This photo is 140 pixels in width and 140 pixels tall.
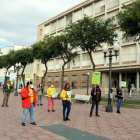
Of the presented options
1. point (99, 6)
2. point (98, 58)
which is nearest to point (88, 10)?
point (99, 6)

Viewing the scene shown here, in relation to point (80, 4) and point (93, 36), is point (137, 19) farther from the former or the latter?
point (80, 4)

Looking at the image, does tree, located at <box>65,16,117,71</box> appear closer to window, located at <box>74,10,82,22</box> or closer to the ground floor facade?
the ground floor facade

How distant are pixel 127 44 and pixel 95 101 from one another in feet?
69.4

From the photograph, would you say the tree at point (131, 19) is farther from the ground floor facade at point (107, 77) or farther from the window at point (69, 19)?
the window at point (69, 19)

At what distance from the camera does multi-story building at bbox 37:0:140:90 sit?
27891 mm

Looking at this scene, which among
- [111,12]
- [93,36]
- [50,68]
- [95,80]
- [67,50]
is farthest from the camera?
[50,68]

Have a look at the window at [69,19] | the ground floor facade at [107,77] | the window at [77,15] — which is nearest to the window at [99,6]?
the window at [77,15]

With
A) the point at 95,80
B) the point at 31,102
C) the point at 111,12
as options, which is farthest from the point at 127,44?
the point at 31,102

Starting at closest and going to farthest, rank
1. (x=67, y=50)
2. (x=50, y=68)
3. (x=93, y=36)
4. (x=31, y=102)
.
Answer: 1. (x=31, y=102)
2. (x=93, y=36)
3. (x=67, y=50)
4. (x=50, y=68)

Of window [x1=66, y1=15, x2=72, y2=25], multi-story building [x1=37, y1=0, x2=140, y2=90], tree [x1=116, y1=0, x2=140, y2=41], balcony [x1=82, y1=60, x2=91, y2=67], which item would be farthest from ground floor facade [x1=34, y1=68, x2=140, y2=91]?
tree [x1=116, y1=0, x2=140, y2=41]

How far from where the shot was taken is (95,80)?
13.6 meters

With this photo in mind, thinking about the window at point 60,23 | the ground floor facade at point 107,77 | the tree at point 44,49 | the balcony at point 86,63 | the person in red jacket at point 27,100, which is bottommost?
the person in red jacket at point 27,100

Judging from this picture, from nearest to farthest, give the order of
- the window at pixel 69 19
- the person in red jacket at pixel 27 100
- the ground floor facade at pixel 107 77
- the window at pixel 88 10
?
1. the person in red jacket at pixel 27 100
2. the ground floor facade at pixel 107 77
3. the window at pixel 88 10
4. the window at pixel 69 19

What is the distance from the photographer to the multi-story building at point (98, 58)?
27.9 metres
